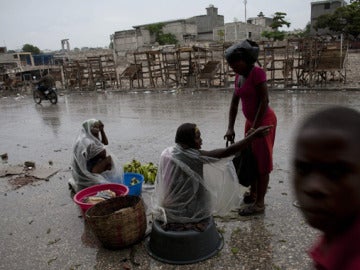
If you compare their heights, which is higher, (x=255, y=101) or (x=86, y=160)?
(x=255, y=101)

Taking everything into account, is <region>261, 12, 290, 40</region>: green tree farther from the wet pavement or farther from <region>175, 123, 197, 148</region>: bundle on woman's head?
<region>175, 123, 197, 148</region>: bundle on woman's head

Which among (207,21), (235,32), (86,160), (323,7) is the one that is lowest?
(86,160)

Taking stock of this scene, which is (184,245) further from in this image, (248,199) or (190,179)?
(248,199)

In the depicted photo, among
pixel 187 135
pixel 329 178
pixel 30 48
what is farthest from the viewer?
pixel 30 48

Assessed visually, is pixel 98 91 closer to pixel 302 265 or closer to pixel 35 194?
pixel 35 194

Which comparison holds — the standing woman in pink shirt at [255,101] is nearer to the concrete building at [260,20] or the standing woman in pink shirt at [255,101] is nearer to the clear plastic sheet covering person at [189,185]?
the clear plastic sheet covering person at [189,185]

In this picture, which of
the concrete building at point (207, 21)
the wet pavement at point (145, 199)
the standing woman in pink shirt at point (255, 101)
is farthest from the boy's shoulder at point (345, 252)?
the concrete building at point (207, 21)

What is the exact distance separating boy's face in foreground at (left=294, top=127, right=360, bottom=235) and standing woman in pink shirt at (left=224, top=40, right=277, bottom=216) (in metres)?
2.27

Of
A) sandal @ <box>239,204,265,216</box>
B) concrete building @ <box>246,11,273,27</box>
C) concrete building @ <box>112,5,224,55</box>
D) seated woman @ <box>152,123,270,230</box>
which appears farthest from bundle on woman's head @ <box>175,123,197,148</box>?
concrete building @ <box>246,11,273,27</box>

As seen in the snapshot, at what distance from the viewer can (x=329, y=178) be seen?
0.90 meters

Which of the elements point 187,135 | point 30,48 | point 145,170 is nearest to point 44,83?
point 145,170

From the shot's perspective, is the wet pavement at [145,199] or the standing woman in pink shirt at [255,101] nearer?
the wet pavement at [145,199]

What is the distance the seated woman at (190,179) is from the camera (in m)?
3.02

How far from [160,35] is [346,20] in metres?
22.2
